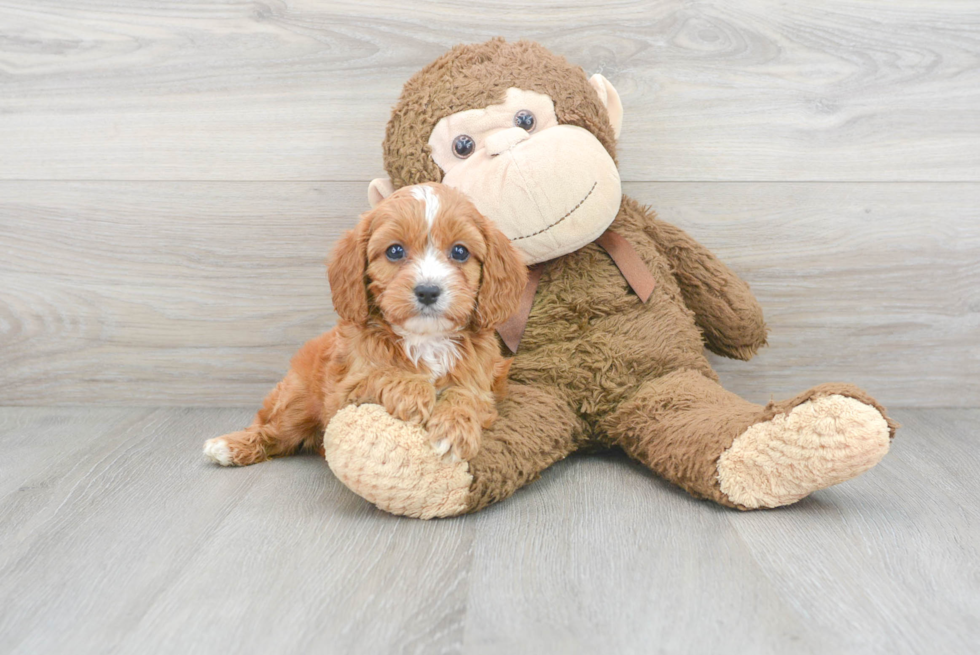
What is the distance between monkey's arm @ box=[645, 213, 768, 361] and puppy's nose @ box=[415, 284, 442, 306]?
0.69 m

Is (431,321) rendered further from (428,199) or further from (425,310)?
(428,199)

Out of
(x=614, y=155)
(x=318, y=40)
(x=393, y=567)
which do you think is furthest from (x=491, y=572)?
(x=318, y=40)

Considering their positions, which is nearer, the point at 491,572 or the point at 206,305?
the point at 491,572

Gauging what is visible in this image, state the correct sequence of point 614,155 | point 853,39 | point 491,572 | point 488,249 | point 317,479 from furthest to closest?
point 853,39 < point 614,155 < point 317,479 < point 488,249 < point 491,572

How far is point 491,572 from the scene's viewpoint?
1079 millimetres

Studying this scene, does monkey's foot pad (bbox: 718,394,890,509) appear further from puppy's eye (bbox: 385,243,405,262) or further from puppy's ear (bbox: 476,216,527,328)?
puppy's eye (bbox: 385,243,405,262)

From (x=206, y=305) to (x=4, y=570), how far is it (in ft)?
3.13

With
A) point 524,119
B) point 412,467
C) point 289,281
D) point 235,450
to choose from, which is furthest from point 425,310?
point 289,281

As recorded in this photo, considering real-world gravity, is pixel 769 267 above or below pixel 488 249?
below

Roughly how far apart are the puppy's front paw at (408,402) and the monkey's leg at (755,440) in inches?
17.5

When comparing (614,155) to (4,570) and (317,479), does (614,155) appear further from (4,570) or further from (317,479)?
(4,570)

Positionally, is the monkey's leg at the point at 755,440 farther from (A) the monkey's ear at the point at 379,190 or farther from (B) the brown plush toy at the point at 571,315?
(A) the monkey's ear at the point at 379,190

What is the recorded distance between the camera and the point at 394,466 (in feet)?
3.92

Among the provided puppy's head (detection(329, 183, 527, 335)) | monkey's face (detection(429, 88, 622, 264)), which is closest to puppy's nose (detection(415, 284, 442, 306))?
puppy's head (detection(329, 183, 527, 335))
